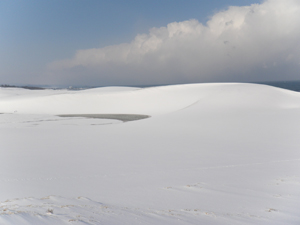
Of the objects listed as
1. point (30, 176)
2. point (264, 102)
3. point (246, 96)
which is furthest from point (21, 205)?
point (246, 96)

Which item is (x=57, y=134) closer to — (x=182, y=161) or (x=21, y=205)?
(x=182, y=161)

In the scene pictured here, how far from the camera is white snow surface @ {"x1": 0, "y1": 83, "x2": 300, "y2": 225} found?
3.91 meters

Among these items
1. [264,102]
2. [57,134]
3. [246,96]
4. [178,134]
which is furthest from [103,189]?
[246,96]

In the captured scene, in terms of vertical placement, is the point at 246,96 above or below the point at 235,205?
above

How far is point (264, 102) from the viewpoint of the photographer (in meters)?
20.8

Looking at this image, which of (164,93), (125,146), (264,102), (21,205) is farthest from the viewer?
(164,93)

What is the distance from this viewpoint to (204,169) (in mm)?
6492

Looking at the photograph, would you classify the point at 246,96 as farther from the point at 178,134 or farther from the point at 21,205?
the point at 21,205

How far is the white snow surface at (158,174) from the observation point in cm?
391

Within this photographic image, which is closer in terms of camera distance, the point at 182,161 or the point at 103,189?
the point at 103,189

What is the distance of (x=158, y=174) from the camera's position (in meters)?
6.16

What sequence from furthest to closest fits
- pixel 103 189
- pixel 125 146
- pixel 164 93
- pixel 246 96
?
pixel 164 93 < pixel 246 96 < pixel 125 146 < pixel 103 189

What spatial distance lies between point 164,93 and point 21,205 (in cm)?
2663

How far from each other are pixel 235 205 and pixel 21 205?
131 inches
